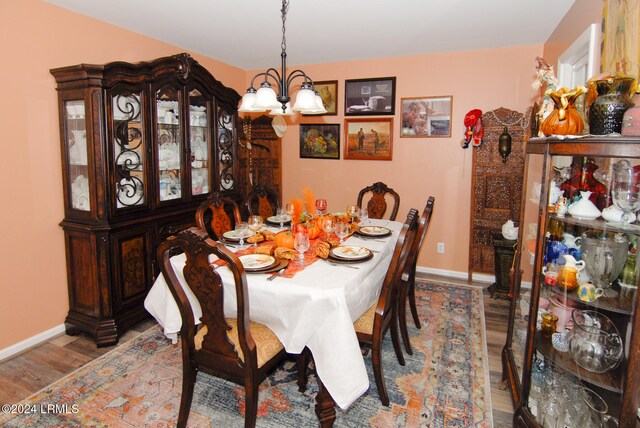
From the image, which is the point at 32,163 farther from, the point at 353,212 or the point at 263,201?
the point at 353,212

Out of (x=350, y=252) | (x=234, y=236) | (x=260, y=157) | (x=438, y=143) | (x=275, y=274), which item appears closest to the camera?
(x=275, y=274)

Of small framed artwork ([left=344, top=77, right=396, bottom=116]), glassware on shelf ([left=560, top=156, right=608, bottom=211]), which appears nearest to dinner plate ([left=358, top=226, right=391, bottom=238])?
glassware on shelf ([left=560, top=156, right=608, bottom=211])

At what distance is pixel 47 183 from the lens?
286cm

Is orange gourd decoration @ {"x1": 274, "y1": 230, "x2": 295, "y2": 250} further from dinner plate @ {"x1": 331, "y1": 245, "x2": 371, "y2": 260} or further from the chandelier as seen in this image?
the chandelier

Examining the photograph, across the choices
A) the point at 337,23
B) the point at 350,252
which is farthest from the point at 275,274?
the point at 337,23

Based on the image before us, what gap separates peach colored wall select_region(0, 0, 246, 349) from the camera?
2623 millimetres

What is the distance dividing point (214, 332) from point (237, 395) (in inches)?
28.7

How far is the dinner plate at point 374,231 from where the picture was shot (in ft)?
9.38

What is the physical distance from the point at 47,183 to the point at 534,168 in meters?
3.22

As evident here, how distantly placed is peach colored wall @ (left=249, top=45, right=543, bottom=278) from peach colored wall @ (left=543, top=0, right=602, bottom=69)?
413 mm

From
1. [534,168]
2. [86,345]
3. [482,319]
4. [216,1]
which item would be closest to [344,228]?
[534,168]

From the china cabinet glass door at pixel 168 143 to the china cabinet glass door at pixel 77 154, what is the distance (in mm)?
530

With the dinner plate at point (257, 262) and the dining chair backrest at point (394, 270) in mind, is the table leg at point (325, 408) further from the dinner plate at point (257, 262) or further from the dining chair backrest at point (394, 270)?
the dinner plate at point (257, 262)

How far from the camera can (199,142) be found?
147 inches
